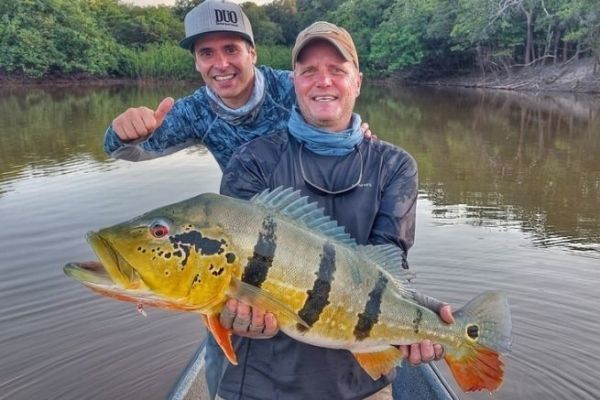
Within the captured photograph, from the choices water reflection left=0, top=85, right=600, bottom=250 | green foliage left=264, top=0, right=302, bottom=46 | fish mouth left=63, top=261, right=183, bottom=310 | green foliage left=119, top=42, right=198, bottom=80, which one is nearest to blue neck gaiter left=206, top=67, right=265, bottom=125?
fish mouth left=63, top=261, right=183, bottom=310

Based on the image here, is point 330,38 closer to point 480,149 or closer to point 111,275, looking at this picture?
A: point 111,275

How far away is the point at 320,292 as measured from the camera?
245 centimetres

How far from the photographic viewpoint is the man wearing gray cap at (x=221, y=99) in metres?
3.67

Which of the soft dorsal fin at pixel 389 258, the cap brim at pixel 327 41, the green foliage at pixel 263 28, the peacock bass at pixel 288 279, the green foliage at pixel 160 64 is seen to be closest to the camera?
the peacock bass at pixel 288 279

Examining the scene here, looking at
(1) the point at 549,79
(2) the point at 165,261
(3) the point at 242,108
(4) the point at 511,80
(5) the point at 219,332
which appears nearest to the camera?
(2) the point at 165,261

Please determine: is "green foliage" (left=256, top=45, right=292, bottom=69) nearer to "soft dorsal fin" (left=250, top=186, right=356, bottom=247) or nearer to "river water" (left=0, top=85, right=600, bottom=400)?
"river water" (left=0, top=85, right=600, bottom=400)

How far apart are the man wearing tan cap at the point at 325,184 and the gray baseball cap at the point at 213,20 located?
2.73ft

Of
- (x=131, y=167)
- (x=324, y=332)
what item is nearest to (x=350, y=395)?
(x=324, y=332)

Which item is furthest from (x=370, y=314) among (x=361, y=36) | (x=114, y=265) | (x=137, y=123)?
(x=361, y=36)

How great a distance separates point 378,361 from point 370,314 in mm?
270

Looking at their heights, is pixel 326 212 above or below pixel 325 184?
below

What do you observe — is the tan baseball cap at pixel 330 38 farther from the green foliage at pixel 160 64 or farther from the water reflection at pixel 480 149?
the green foliage at pixel 160 64

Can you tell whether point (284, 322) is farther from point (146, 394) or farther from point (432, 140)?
point (432, 140)

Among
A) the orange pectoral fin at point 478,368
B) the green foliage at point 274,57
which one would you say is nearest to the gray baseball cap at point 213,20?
the orange pectoral fin at point 478,368
